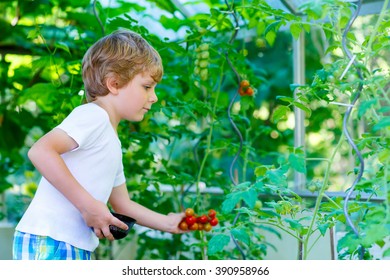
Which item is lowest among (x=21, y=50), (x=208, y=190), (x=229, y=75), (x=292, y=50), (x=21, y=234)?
(x=21, y=234)

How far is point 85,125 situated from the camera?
4.93 feet

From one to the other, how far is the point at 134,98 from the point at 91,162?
0.21m

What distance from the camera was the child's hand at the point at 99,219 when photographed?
145 cm

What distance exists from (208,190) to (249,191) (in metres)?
1.63

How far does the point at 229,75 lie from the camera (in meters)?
2.53

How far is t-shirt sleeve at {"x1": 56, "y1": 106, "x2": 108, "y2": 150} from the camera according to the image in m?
1.48

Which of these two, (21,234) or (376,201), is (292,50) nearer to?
(376,201)

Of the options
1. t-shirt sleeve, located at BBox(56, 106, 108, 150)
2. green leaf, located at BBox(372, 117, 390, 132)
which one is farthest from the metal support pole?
green leaf, located at BBox(372, 117, 390, 132)

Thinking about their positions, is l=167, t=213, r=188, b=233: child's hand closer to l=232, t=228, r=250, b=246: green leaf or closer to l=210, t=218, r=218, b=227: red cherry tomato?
l=210, t=218, r=218, b=227: red cherry tomato

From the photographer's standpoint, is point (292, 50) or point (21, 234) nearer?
point (21, 234)

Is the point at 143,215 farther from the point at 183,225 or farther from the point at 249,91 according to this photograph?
the point at 249,91

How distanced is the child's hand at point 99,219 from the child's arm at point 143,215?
0.25m

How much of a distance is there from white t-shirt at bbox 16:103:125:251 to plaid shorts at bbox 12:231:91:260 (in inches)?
0.6
